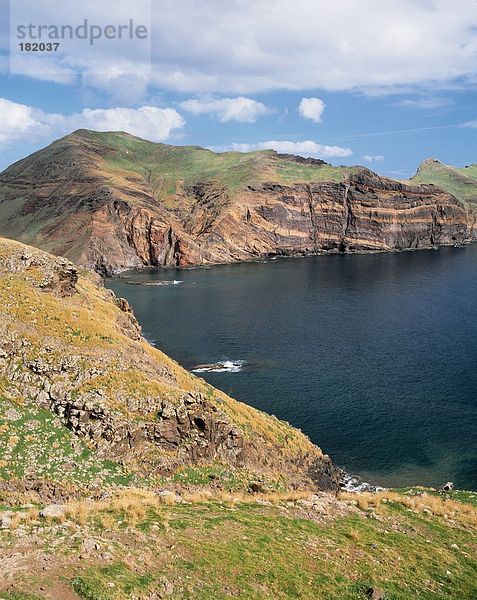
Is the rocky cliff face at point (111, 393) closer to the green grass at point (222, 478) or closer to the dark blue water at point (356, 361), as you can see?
the green grass at point (222, 478)

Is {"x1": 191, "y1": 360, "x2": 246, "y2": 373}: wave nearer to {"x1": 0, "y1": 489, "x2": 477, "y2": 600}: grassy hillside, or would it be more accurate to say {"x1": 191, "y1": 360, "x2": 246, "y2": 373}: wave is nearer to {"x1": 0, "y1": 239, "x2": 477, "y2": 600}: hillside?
{"x1": 0, "y1": 239, "x2": 477, "y2": 600}: hillside

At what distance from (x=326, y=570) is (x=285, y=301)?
147 meters

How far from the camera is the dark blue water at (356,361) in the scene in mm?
71250

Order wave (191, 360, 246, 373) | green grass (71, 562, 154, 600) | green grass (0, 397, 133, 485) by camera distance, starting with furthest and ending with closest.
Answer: wave (191, 360, 246, 373) → green grass (0, 397, 133, 485) → green grass (71, 562, 154, 600)

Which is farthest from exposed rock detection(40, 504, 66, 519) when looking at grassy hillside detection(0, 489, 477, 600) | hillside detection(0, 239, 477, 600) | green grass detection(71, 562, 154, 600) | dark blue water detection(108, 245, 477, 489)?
dark blue water detection(108, 245, 477, 489)

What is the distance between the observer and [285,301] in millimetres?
172125

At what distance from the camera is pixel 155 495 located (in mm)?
34812

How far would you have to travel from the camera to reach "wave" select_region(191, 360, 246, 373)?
10094cm

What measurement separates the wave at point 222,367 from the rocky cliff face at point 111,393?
43.5 m

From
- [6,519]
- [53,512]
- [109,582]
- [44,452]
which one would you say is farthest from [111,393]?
[109,582]

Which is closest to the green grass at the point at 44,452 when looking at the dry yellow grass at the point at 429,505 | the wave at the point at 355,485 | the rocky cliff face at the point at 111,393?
the rocky cliff face at the point at 111,393

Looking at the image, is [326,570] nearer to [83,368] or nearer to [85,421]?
[85,421]

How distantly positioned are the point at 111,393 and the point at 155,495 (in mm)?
12709

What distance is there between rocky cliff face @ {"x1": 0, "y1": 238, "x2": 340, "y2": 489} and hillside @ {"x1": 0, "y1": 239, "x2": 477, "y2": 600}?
0.13 m
